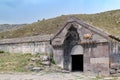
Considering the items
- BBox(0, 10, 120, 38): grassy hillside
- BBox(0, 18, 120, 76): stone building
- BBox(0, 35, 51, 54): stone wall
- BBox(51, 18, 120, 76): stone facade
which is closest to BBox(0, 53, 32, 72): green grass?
BBox(0, 35, 51, 54): stone wall

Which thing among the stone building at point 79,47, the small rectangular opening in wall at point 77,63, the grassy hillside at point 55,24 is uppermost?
the grassy hillside at point 55,24

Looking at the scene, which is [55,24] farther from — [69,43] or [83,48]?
[83,48]

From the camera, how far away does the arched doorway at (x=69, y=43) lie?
806 inches

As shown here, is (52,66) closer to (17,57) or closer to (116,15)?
(17,57)

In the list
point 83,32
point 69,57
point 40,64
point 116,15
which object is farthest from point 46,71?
point 116,15

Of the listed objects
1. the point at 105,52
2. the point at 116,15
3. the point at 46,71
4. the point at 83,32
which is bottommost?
the point at 46,71

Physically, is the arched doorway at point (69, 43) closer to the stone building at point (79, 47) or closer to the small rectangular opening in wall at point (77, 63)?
the stone building at point (79, 47)

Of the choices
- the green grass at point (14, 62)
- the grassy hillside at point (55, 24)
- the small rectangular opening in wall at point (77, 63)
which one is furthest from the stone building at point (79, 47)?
the grassy hillside at point (55, 24)

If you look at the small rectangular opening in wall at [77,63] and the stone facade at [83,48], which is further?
the small rectangular opening in wall at [77,63]

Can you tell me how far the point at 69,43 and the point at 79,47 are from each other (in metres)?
1.06

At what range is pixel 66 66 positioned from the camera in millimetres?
→ 20578

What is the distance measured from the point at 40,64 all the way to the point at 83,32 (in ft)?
12.6

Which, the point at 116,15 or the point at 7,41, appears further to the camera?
the point at 116,15

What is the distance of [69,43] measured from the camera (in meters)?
20.9
